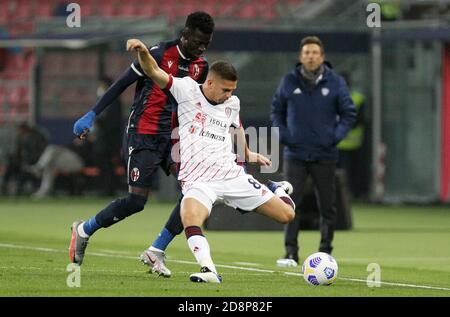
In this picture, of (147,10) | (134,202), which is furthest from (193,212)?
(147,10)

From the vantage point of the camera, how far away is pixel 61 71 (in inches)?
1168

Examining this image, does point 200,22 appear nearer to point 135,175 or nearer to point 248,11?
point 135,175

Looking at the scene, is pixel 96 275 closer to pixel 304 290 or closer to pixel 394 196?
pixel 304 290

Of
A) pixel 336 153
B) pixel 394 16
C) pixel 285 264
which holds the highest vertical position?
pixel 394 16

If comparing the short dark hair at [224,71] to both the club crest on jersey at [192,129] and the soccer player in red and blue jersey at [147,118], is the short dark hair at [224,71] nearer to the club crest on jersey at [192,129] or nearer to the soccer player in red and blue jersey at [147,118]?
the club crest on jersey at [192,129]

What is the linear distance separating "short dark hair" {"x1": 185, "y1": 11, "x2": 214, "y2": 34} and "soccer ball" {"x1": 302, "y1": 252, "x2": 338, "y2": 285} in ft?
7.09

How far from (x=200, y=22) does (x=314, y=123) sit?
327 centimetres

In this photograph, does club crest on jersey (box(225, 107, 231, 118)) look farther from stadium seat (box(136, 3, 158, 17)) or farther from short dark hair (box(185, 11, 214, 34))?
stadium seat (box(136, 3, 158, 17))

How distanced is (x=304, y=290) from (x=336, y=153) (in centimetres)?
441

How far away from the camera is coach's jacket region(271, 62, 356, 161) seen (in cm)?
1405

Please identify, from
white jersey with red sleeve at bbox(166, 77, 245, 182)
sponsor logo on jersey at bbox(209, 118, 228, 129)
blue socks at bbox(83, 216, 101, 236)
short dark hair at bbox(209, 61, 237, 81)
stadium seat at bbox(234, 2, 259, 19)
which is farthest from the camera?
stadium seat at bbox(234, 2, 259, 19)

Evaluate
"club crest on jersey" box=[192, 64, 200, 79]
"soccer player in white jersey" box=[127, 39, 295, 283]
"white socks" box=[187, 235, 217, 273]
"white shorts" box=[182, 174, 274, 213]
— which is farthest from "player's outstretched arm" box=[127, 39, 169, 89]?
"white socks" box=[187, 235, 217, 273]

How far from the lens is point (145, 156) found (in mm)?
11352
